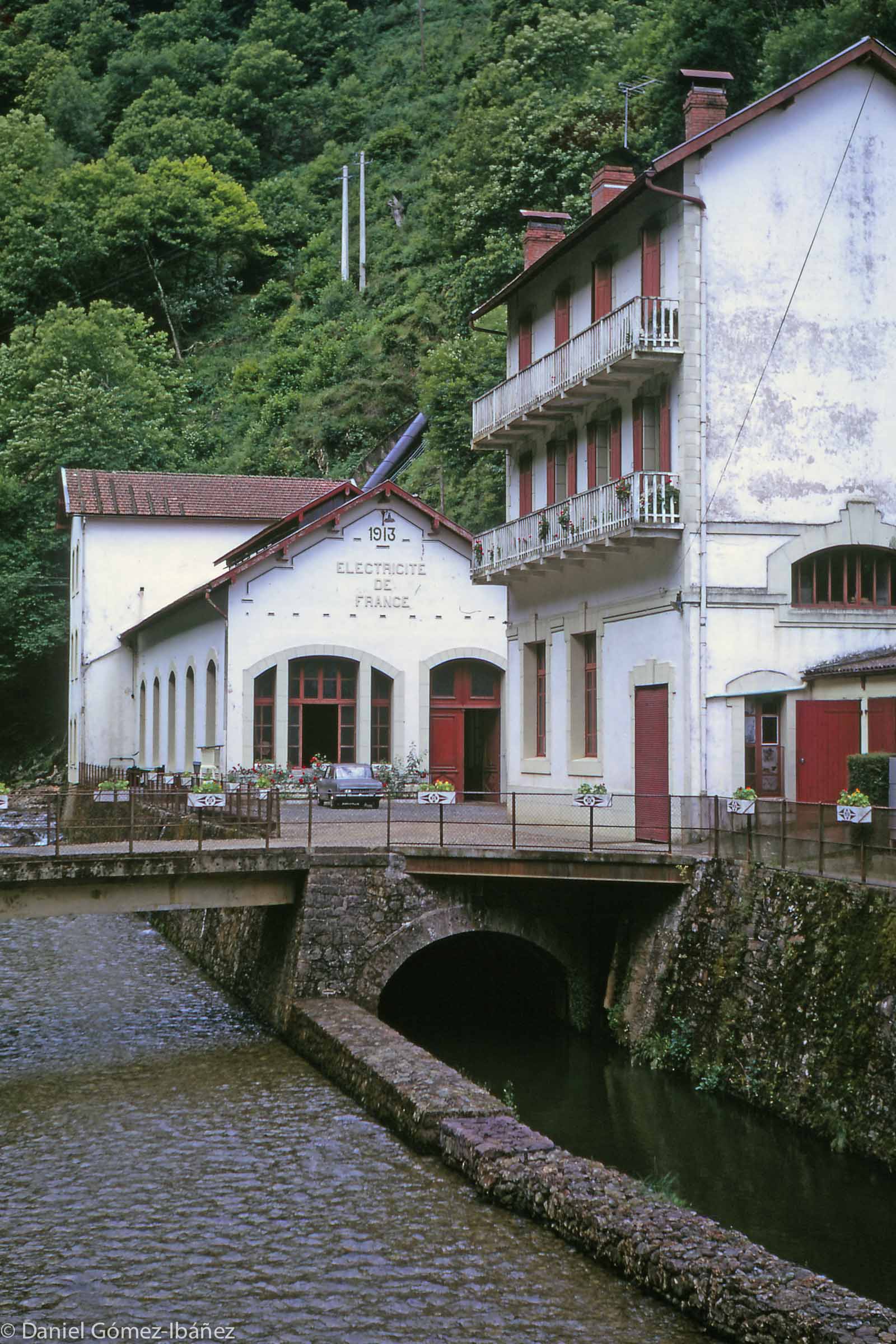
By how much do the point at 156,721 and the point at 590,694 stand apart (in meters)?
21.6

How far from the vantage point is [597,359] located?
23.6 m

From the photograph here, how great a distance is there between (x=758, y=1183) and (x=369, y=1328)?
18.5 feet

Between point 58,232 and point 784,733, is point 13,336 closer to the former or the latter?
point 58,232

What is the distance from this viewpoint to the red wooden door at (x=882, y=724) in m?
19.6

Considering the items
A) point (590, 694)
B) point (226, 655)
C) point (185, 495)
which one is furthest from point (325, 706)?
point (185, 495)

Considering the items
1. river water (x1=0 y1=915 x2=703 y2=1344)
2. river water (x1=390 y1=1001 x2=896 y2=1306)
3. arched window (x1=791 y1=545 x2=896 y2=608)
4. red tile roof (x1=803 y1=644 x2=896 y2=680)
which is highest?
arched window (x1=791 y1=545 x2=896 y2=608)

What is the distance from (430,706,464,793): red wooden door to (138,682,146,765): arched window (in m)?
12.1

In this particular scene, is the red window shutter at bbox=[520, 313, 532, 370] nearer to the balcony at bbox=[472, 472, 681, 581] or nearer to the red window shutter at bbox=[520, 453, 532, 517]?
the red window shutter at bbox=[520, 453, 532, 517]

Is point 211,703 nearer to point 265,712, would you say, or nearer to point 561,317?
point 265,712

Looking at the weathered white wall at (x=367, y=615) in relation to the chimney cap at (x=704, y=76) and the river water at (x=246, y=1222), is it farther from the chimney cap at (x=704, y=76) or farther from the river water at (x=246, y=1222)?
the river water at (x=246, y=1222)

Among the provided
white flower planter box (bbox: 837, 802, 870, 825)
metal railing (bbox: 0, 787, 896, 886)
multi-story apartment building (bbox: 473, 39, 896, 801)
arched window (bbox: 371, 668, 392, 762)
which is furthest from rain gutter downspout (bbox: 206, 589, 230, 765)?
white flower planter box (bbox: 837, 802, 870, 825)

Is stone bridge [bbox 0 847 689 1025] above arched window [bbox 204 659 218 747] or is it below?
below

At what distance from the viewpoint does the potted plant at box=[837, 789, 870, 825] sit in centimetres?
1590

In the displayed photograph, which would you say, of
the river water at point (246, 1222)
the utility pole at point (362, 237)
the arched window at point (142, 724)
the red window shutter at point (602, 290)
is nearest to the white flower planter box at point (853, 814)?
the river water at point (246, 1222)
